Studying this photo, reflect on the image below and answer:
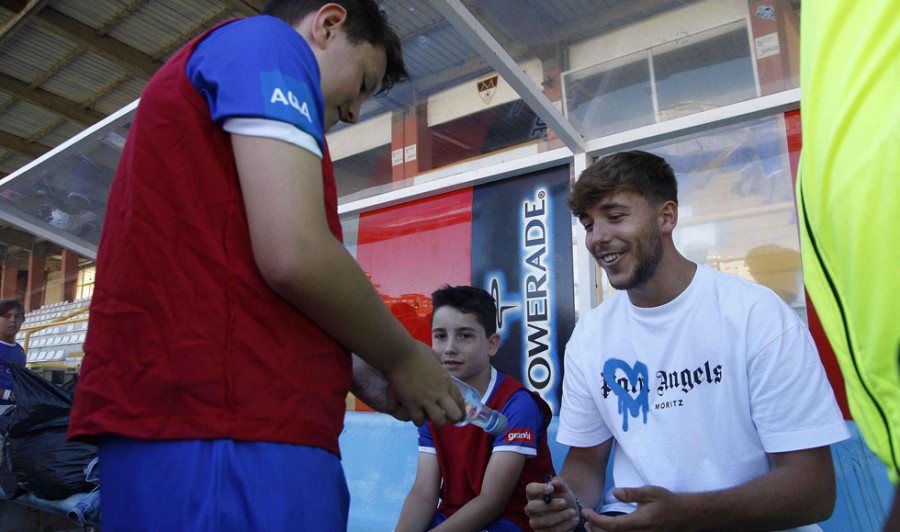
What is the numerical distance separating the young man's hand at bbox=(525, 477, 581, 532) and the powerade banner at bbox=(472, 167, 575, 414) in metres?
1.39

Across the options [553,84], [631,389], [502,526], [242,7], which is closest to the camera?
[631,389]

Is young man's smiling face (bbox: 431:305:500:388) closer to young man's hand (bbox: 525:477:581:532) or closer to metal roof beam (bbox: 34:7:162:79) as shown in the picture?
young man's hand (bbox: 525:477:581:532)

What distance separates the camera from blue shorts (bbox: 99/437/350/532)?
0.77 m

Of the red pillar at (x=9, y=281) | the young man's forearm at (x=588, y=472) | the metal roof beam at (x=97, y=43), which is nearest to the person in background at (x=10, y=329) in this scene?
the red pillar at (x=9, y=281)

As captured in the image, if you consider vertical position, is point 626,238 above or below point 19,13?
below

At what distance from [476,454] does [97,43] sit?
645 cm

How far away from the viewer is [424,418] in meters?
1.03

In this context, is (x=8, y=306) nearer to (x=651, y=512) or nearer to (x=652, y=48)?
(x=652, y=48)

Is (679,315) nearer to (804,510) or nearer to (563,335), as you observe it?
(804,510)

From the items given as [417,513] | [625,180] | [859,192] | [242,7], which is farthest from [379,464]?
[242,7]

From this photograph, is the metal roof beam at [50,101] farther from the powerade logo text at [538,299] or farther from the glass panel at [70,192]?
the powerade logo text at [538,299]

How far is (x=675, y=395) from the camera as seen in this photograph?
1647 millimetres

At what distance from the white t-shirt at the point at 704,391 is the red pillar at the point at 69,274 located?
4582 millimetres

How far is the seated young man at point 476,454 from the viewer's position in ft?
6.45
